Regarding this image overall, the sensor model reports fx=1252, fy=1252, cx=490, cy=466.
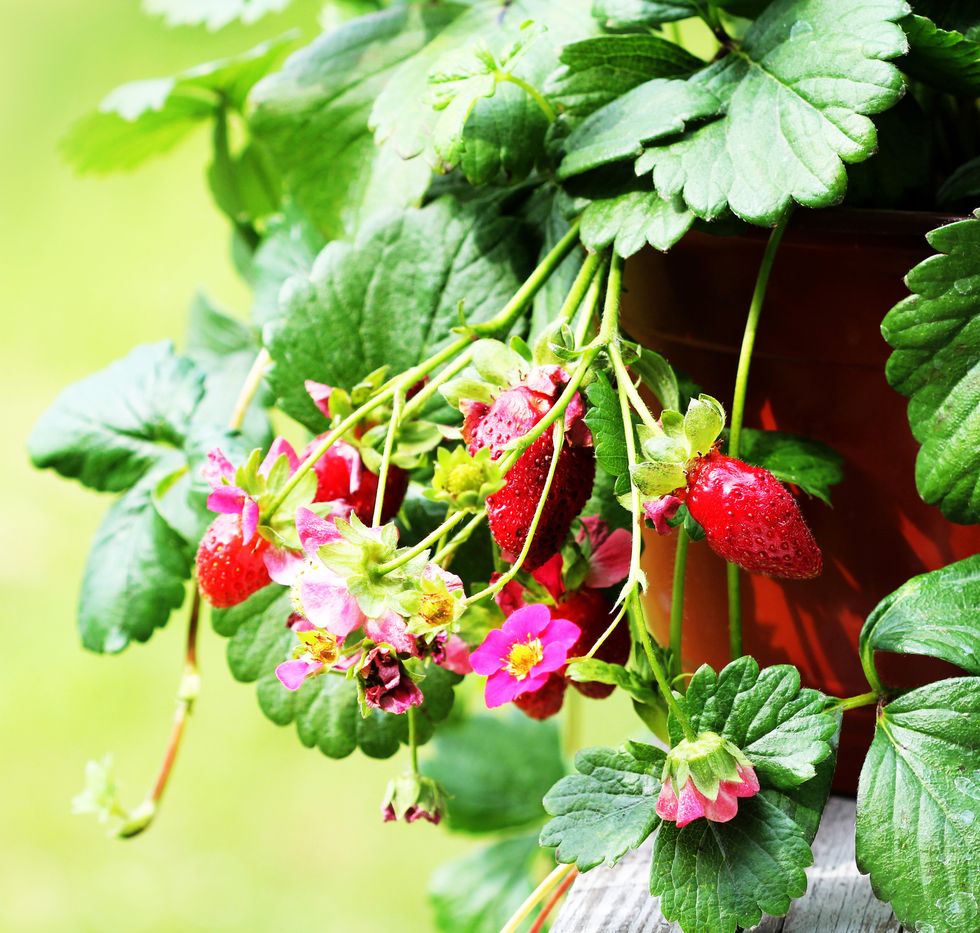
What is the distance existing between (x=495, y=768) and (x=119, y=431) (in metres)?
0.53

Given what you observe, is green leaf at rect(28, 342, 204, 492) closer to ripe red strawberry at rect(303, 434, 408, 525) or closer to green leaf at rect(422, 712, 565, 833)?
ripe red strawberry at rect(303, 434, 408, 525)

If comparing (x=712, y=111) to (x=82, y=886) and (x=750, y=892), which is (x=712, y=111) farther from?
(x=82, y=886)

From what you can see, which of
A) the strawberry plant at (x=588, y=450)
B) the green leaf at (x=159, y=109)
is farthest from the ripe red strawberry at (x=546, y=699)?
the green leaf at (x=159, y=109)

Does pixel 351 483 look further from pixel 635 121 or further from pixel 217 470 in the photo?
pixel 635 121

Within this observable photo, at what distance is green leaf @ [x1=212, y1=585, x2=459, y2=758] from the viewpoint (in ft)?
1.96

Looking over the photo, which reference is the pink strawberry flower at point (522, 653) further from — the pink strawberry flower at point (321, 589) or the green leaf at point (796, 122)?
the green leaf at point (796, 122)

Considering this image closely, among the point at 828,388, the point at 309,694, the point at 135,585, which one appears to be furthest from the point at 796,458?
the point at 135,585

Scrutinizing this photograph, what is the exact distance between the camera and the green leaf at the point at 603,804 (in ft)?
1.54

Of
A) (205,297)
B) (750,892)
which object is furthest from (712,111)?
(205,297)

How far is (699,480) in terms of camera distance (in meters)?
0.47

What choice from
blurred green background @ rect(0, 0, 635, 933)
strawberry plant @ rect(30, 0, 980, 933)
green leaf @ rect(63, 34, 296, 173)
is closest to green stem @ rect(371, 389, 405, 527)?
strawberry plant @ rect(30, 0, 980, 933)

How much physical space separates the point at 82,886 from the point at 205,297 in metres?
1.06

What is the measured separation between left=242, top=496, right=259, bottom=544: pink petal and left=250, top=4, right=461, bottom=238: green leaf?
23cm

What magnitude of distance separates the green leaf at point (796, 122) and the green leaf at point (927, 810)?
0.20 m
